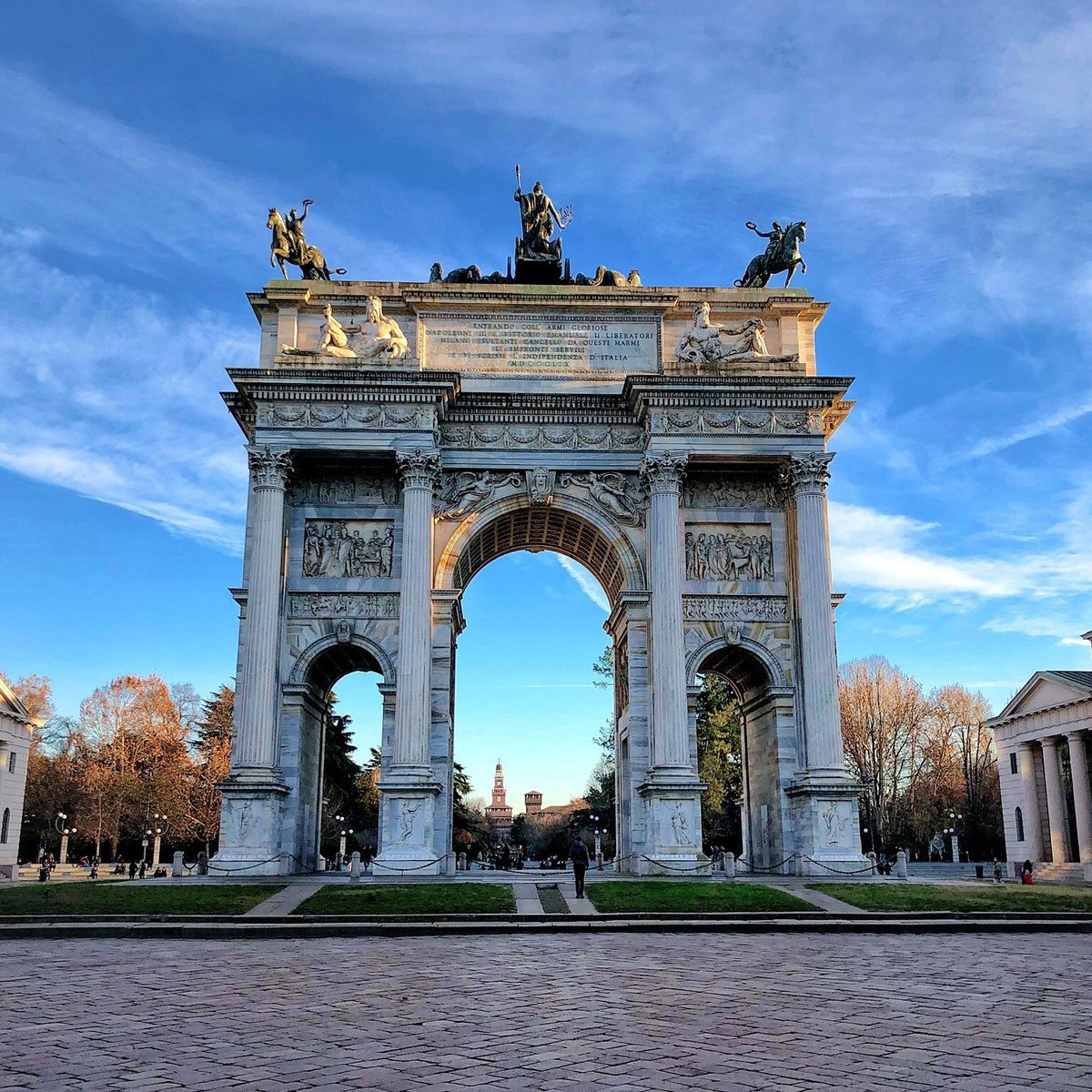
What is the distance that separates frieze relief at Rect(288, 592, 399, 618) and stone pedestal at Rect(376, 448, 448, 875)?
111 centimetres

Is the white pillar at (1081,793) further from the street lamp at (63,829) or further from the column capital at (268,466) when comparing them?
the street lamp at (63,829)

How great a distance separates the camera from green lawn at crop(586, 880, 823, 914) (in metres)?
22.7

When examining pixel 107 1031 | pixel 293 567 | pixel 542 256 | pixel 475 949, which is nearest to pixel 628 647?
pixel 293 567

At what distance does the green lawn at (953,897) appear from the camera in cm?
2294

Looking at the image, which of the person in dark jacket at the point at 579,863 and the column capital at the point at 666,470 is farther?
the column capital at the point at 666,470

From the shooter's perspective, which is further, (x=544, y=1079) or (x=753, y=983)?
(x=753, y=983)

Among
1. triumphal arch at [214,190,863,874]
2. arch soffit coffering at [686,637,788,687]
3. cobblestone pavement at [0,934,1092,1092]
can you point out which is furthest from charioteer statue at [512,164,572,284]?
cobblestone pavement at [0,934,1092,1092]

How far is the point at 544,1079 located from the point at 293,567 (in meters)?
29.9

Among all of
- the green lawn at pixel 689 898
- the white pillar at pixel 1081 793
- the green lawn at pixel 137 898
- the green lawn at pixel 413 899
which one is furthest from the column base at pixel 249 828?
the white pillar at pixel 1081 793

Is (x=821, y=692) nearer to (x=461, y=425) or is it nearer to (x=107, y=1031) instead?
(x=461, y=425)

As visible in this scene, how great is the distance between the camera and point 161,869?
158 feet

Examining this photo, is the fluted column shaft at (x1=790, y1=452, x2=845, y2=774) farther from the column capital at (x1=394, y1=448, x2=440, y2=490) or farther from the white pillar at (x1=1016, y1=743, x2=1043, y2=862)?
the white pillar at (x1=1016, y1=743, x2=1043, y2=862)

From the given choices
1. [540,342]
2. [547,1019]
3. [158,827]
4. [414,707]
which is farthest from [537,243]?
[158,827]

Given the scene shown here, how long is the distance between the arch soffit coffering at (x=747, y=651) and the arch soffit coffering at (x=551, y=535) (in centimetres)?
280
